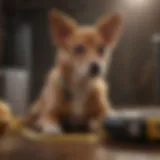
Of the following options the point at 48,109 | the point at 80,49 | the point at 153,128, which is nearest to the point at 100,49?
the point at 80,49

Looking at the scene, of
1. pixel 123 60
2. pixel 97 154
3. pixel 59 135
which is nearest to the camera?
pixel 97 154

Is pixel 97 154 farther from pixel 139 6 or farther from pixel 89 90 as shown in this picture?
pixel 139 6

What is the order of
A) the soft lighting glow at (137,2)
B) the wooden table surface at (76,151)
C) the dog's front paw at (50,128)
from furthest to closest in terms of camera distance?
the soft lighting glow at (137,2)
the dog's front paw at (50,128)
the wooden table surface at (76,151)

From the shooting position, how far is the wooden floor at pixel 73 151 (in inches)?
17.5

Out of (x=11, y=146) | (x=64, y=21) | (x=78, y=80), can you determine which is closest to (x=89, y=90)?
(x=78, y=80)

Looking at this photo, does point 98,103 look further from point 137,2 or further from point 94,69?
point 137,2

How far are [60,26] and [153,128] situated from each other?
318 millimetres

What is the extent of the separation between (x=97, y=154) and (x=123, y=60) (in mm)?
330

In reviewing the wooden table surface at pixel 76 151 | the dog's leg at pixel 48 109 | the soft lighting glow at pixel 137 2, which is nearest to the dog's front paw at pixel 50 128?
the dog's leg at pixel 48 109

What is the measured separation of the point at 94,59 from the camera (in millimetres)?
703

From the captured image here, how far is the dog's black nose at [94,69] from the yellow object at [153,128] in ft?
0.69

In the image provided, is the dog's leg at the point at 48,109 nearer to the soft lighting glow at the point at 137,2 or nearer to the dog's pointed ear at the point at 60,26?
the dog's pointed ear at the point at 60,26

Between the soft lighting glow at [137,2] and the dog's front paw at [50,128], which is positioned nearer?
the dog's front paw at [50,128]

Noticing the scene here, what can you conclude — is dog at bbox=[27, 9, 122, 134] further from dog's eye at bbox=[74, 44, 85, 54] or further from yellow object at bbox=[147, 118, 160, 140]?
yellow object at bbox=[147, 118, 160, 140]
